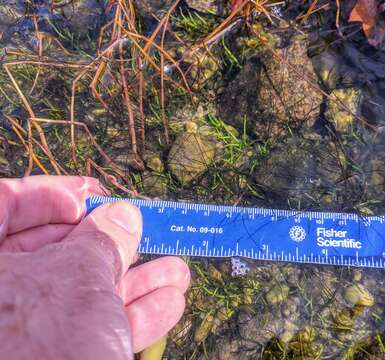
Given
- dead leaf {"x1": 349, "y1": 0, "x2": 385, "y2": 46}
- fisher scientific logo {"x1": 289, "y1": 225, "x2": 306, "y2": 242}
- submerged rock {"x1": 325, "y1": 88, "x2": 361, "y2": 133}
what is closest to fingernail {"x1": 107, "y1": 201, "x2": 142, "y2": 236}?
fisher scientific logo {"x1": 289, "y1": 225, "x2": 306, "y2": 242}

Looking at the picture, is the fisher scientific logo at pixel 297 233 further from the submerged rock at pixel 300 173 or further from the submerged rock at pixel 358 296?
the submerged rock at pixel 358 296

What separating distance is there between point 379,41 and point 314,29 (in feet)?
1.31

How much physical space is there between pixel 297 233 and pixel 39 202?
50.9 inches

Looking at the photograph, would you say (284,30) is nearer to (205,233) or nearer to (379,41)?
(379,41)

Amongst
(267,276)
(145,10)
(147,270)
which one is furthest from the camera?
(145,10)

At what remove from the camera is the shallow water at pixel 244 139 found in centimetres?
203

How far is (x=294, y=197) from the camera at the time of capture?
7.18 feet

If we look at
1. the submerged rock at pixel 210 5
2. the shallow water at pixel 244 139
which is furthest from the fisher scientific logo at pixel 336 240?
the submerged rock at pixel 210 5

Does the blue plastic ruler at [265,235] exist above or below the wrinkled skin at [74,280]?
below

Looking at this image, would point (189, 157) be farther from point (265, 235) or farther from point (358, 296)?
point (358, 296)

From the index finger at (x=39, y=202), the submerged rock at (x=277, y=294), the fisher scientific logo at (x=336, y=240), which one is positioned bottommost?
the submerged rock at (x=277, y=294)

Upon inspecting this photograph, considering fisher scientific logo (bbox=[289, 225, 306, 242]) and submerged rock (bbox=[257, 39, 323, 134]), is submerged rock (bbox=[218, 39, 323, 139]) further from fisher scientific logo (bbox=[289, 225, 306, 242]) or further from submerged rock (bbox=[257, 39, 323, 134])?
fisher scientific logo (bbox=[289, 225, 306, 242])

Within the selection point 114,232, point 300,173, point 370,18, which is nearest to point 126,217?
point 114,232

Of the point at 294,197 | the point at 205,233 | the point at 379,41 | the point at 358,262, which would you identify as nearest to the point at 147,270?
the point at 205,233
